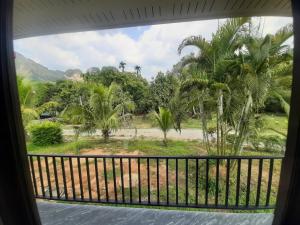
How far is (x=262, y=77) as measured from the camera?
3.26 meters

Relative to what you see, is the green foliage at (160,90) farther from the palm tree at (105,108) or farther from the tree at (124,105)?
the palm tree at (105,108)

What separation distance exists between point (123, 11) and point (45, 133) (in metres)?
6.36

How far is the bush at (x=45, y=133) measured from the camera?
659 cm

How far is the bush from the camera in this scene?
21.6ft

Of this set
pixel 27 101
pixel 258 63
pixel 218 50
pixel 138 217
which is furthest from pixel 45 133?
pixel 258 63

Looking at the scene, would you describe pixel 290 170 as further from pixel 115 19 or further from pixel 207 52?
pixel 207 52

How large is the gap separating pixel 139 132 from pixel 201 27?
14.6ft

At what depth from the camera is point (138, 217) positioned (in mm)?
2172

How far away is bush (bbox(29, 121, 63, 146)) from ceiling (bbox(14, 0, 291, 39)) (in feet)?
18.0

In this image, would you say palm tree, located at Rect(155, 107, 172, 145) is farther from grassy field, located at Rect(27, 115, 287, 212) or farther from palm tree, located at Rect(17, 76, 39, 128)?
palm tree, located at Rect(17, 76, 39, 128)

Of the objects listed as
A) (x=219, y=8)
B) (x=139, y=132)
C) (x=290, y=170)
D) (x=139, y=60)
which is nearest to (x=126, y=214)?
(x=290, y=170)

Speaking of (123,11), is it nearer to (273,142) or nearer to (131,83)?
(273,142)

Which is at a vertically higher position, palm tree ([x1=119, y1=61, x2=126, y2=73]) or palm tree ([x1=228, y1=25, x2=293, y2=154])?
palm tree ([x1=119, y1=61, x2=126, y2=73])

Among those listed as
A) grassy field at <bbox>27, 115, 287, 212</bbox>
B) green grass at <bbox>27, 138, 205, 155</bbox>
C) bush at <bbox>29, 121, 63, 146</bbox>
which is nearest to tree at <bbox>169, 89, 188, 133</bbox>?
grassy field at <bbox>27, 115, 287, 212</bbox>
